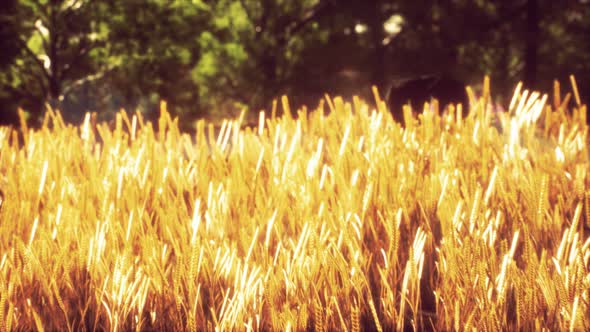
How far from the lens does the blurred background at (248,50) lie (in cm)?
705

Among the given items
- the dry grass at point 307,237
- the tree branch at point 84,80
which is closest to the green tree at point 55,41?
the tree branch at point 84,80

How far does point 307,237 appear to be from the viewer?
139 centimetres

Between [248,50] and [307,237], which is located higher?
[248,50]

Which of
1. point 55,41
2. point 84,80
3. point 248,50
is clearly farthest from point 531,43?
point 55,41

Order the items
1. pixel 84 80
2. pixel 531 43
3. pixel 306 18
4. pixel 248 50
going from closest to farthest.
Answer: pixel 84 80 < pixel 248 50 < pixel 306 18 < pixel 531 43

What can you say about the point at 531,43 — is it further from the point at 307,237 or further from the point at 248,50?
the point at 307,237

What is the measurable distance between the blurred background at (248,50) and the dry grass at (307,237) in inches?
129

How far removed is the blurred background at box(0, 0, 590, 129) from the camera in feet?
23.1

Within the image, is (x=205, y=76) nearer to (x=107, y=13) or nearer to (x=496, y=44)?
(x=107, y=13)

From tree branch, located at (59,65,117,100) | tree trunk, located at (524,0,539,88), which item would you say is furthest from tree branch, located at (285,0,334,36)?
tree trunk, located at (524,0,539,88)

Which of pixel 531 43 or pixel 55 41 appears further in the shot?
pixel 531 43

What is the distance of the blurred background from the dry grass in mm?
3280

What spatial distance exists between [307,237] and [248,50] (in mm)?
7746

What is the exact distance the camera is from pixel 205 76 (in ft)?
29.5
